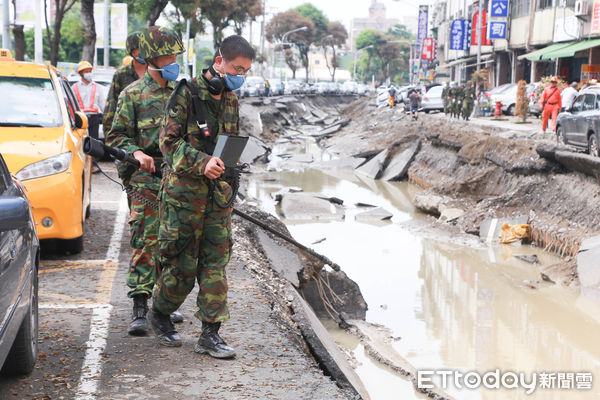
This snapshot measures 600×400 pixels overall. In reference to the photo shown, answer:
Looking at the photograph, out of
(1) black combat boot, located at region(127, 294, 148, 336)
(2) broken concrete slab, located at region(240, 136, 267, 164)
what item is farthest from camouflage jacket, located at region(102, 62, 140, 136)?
(2) broken concrete slab, located at region(240, 136, 267, 164)

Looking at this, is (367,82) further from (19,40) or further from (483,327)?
(483,327)

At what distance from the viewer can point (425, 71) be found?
88875 mm

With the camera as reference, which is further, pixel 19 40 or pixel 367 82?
pixel 367 82

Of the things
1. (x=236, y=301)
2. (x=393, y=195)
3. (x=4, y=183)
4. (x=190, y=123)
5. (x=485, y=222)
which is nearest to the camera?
(x=4, y=183)

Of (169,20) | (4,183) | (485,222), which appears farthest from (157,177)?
(169,20)

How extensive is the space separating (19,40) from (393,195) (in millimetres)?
13543

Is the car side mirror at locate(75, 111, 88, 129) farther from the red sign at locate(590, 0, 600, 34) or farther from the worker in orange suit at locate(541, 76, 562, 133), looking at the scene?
the red sign at locate(590, 0, 600, 34)

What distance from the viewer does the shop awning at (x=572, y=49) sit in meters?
31.3

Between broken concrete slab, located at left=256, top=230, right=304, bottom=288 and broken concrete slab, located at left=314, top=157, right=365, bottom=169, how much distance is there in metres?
18.7

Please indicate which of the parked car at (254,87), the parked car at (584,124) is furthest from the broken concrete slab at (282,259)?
the parked car at (254,87)

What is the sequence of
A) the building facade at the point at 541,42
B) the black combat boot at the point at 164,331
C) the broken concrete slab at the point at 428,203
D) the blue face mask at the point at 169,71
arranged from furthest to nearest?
1. the building facade at the point at 541,42
2. the broken concrete slab at the point at 428,203
3. the blue face mask at the point at 169,71
4. the black combat boot at the point at 164,331

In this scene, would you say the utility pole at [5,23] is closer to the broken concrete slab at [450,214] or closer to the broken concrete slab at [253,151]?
the broken concrete slab at [253,151]

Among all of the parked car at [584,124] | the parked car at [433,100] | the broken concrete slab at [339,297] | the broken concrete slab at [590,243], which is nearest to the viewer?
the broken concrete slab at [339,297]

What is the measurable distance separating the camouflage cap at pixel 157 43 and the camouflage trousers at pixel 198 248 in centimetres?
95
